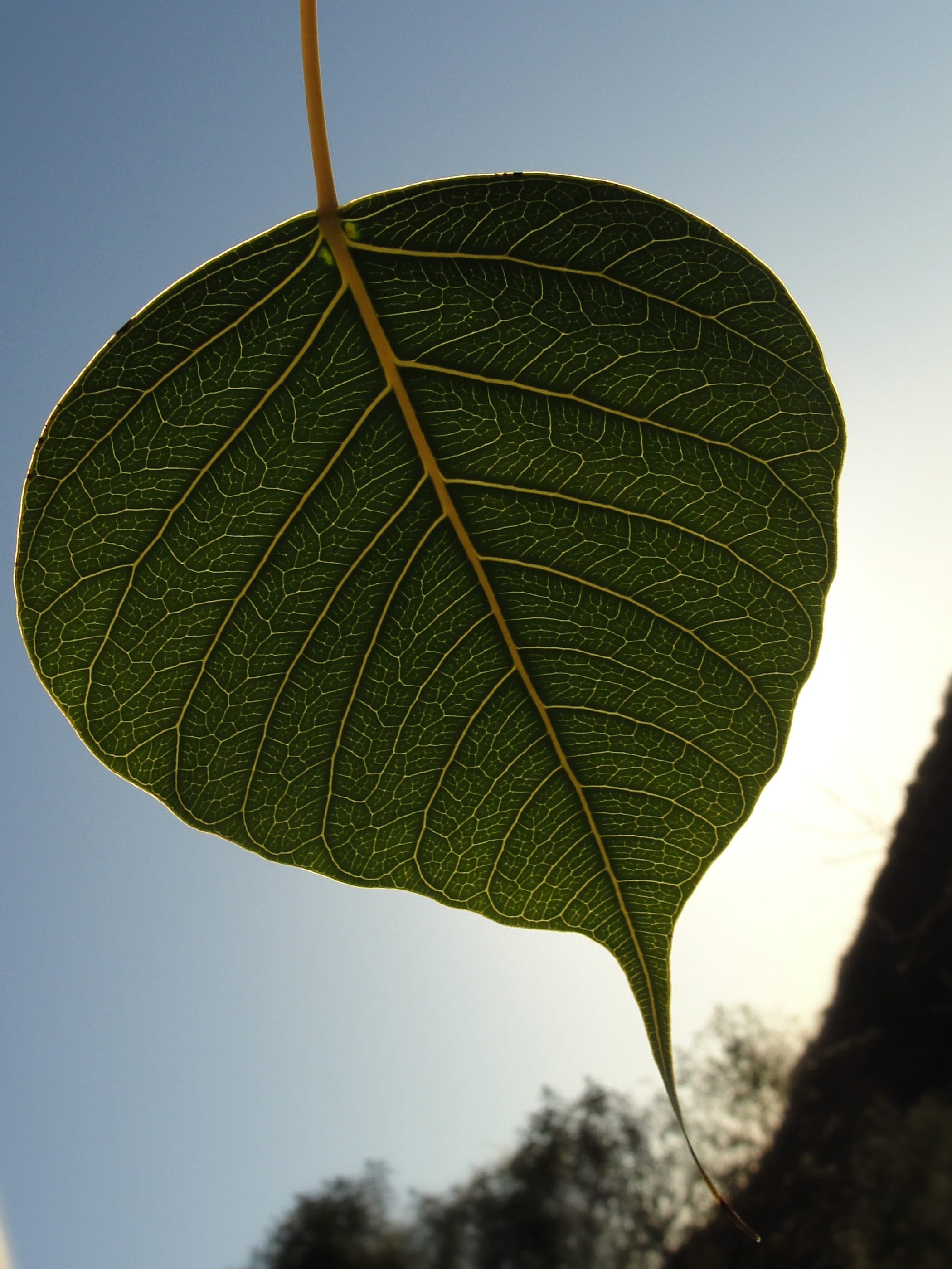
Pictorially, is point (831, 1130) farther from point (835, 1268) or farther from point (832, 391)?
point (832, 391)

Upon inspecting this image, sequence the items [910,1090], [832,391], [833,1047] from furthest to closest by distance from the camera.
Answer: [833,1047], [910,1090], [832,391]

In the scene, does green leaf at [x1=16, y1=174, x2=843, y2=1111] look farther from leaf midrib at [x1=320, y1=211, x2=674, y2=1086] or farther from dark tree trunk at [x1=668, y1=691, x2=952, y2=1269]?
dark tree trunk at [x1=668, y1=691, x2=952, y2=1269]

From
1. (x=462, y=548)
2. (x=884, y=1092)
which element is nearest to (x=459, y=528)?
(x=462, y=548)

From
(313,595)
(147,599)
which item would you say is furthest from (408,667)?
(147,599)

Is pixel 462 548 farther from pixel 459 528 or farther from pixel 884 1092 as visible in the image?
pixel 884 1092

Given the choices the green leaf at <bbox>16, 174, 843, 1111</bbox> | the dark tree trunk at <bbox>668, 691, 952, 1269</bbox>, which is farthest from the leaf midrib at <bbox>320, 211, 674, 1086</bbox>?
the dark tree trunk at <bbox>668, 691, 952, 1269</bbox>

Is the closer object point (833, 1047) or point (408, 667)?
point (408, 667)
